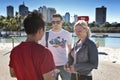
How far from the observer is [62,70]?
4.68 meters

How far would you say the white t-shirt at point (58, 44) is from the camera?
480 cm

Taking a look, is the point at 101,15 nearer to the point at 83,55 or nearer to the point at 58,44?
the point at 58,44

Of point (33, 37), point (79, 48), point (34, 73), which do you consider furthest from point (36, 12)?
point (79, 48)

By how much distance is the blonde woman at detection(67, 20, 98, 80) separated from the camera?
3521mm

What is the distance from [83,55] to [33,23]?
137 centimetres

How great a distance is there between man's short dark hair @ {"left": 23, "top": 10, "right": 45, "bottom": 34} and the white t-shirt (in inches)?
93.7

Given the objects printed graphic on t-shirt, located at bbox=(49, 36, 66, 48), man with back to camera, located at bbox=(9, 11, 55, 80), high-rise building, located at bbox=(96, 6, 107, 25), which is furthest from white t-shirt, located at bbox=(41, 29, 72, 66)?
high-rise building, located at bbox=(96, 6, 107, 25)

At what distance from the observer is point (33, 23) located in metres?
2.41

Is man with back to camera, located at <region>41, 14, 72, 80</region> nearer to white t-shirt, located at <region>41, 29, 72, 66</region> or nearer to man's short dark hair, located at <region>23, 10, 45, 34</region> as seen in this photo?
white t-shirt, located at <region>41, 29, 72, 66</region>

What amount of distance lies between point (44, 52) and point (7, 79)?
6335mm

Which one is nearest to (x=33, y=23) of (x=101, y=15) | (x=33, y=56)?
(x=33, y=56)

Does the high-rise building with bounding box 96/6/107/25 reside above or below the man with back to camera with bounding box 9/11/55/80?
above

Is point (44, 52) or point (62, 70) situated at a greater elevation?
point (44, 52)

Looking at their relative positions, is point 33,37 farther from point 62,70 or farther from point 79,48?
point 62,70
